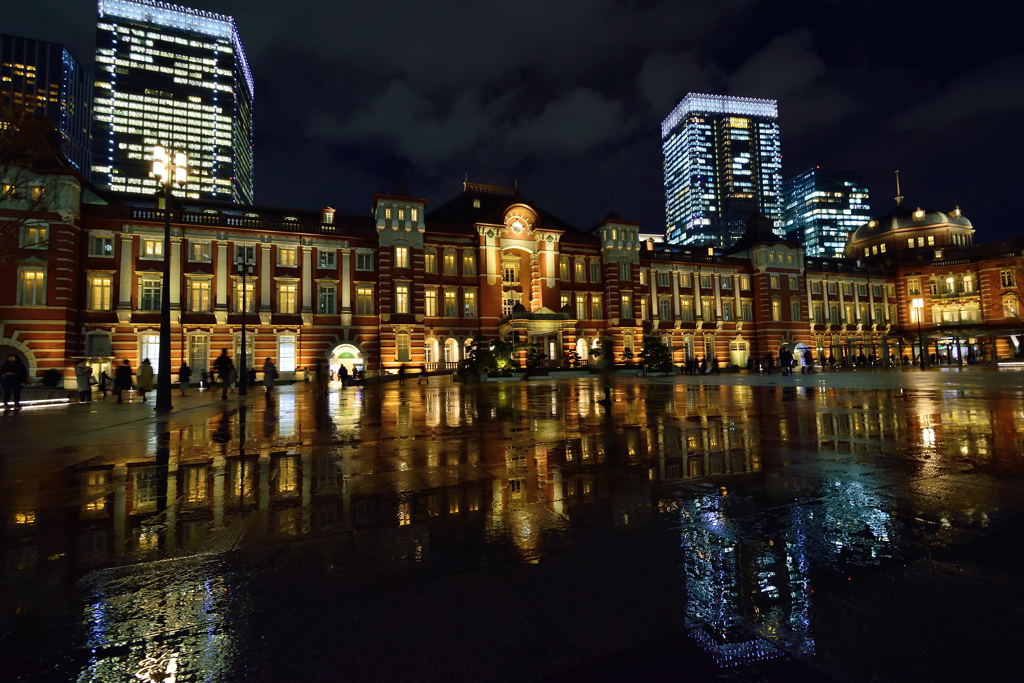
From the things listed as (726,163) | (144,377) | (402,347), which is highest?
(726,163)

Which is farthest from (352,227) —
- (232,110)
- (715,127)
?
(715,127)

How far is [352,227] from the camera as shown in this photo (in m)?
38.2

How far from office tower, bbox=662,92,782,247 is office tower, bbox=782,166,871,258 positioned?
12162 mm

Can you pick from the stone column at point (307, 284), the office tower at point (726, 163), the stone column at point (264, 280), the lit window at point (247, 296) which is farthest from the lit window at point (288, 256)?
the office tower at point (726, 163)

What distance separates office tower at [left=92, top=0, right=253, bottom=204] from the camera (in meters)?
118

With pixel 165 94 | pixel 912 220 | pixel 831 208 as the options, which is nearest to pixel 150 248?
pixel 912 220

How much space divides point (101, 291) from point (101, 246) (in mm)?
3017

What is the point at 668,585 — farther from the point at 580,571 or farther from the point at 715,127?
the point at 715,127

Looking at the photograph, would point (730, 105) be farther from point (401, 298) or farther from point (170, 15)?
point (401, 298)

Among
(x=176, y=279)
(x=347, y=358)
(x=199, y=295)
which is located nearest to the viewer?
(x=176, y=279)

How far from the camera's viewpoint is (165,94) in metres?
123

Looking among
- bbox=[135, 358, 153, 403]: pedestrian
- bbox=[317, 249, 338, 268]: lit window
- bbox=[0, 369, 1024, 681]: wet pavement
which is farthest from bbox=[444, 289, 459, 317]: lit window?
bbox=[0, 369, 1024, 681]: wet pavement

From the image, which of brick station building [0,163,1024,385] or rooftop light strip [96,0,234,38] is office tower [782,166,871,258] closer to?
brick station building [0,163,1024,385]

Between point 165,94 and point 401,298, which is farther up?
point 165,94
